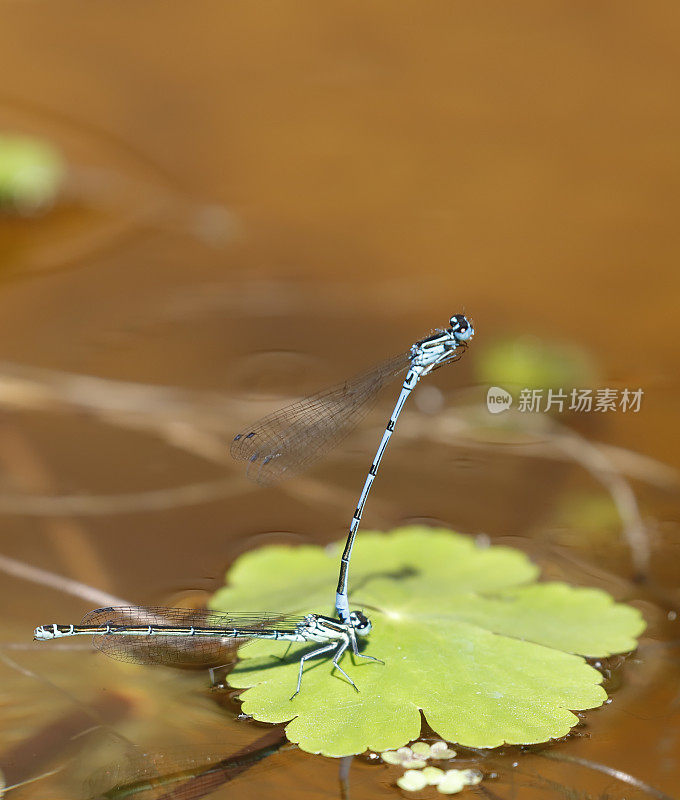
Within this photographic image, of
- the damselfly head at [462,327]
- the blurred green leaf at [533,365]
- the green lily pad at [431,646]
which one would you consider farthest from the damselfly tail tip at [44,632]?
the blurred green leaf at [533,365]

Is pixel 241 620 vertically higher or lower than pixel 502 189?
lower

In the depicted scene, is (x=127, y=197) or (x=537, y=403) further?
(x=127, y=197)

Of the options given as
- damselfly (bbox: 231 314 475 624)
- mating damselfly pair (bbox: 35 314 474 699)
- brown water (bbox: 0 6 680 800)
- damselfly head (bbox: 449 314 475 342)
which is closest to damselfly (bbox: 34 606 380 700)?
mating damselfly pair (bbox: 35 314 474 699)

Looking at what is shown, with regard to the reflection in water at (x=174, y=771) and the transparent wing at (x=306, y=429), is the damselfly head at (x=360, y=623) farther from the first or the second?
the transparent wing at (x=306, y=429)

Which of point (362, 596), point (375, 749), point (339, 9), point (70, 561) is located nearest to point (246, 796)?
point (375, 749)

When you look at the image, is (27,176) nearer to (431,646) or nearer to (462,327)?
(462,327)

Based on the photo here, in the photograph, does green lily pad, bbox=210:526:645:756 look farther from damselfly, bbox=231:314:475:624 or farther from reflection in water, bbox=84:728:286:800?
damselfly, bbox=231:314:475:624

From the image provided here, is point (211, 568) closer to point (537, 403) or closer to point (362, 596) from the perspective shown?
point (362, 596)
